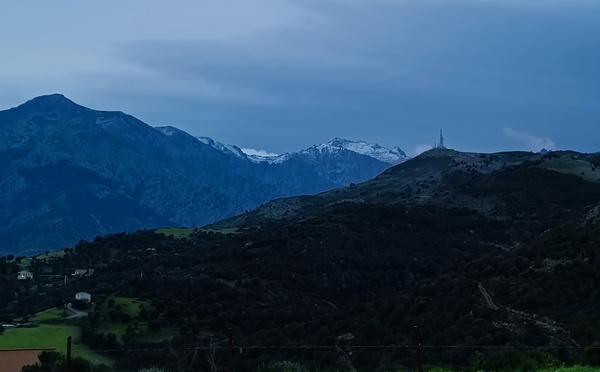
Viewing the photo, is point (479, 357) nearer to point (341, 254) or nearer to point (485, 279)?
point (485, 279)

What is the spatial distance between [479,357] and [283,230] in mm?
74992

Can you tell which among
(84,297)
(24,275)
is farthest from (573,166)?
(24,275)

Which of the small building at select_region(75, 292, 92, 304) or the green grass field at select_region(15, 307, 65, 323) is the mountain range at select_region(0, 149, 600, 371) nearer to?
the small building at select_region(75, 292, 92, 304)

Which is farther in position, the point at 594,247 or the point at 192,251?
the point at 192,251

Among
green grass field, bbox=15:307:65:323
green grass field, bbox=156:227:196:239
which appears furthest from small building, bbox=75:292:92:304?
green grass field, bbox=156:227:196:239

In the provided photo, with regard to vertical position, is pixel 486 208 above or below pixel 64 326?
above

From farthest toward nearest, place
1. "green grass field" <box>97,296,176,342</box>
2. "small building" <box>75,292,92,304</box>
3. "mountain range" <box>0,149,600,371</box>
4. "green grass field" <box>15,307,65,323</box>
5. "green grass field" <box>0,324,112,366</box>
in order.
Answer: "small building" <box>75,292,92,304</box> < "green grass field" <box>15,307,65,323</box> < "green grass field" <box>97,296,176,342</box> < "green grass field" <box>0,324,112,366</box> < "mountain range" <box>0,149,600,371</box>

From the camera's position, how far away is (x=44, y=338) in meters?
56.4

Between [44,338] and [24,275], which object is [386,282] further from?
[24,275]

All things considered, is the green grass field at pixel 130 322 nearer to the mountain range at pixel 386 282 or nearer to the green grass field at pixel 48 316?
the mountain range at pixel 386 282

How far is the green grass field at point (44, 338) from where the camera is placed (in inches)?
2029

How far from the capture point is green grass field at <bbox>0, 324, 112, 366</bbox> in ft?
169

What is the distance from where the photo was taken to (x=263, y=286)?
73.1 m

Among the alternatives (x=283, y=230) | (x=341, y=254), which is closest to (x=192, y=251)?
(x=283, y=230)
